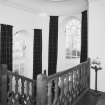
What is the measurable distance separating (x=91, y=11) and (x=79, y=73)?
83.6 inches

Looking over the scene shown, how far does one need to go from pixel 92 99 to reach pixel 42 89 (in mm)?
2217

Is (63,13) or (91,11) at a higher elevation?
(63,13)

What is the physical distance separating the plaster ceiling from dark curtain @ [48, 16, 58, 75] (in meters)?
0.47

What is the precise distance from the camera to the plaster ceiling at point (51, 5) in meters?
5.41

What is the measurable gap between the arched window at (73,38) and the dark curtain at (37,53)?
4.78ft

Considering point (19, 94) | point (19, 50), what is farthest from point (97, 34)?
point (19, 50)

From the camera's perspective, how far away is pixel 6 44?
558cm

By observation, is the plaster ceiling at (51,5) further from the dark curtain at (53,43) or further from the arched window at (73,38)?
the arched window at (73,38)

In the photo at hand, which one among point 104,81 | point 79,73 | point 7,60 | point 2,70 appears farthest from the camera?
point 7,60

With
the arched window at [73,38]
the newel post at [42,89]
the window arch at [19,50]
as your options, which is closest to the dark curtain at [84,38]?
the arched window at [73,38]

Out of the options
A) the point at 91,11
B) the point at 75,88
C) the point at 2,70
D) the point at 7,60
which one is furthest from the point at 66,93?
the point at 7,60

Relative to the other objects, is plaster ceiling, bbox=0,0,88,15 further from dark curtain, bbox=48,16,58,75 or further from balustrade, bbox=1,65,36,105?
balustrade, bbox=1,65,36,105

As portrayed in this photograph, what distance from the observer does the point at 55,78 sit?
2336 mm

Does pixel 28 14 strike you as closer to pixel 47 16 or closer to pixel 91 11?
pixel 47 16
